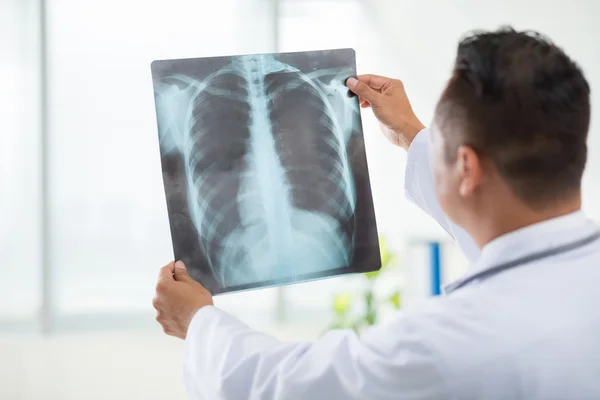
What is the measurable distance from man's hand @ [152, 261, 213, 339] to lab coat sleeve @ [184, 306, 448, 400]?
0.03 meters

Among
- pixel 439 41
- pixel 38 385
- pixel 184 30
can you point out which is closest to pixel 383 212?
pixel 439 41

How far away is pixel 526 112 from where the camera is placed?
673 mm

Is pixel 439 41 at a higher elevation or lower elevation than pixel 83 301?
higher

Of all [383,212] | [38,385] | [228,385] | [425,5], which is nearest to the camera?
[228,385]

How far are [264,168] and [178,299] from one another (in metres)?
0.24

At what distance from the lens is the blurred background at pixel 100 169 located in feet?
8.21

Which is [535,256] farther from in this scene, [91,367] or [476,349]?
[91,367]

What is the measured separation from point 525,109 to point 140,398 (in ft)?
7.48

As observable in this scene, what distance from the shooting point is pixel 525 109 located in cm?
67

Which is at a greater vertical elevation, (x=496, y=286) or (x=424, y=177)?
(x=424, y=177)

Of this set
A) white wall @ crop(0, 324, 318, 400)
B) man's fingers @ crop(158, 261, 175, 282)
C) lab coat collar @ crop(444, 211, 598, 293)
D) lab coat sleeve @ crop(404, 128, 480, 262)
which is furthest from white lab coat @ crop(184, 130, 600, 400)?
white wall @ crop(0, 324, 318, 400)

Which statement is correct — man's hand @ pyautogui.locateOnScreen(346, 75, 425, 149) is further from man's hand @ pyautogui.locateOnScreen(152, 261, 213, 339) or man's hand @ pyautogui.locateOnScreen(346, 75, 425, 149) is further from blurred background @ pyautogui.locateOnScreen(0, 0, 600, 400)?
blurred background @ pyautogui.locateOnScreen(0, 0, 600, 400)

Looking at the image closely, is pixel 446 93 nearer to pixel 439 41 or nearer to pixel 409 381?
pixel 409 381

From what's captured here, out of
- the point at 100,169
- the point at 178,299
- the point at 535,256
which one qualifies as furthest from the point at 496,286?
the point at 100,169
